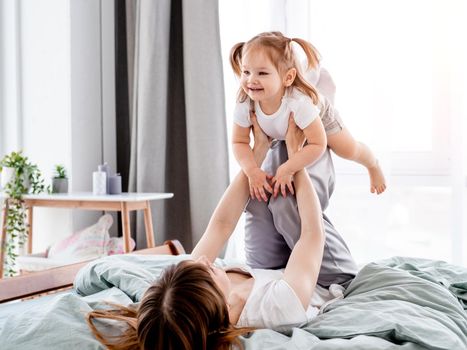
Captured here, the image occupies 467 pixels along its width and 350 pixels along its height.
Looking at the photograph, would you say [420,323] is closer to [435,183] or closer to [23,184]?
[435,183]

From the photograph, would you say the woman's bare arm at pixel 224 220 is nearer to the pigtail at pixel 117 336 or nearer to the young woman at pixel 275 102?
the young woman at pixel 275 102

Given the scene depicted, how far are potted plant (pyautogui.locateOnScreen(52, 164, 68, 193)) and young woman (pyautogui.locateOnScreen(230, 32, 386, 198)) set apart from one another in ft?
4.62

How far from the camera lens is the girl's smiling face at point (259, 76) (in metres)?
1.52

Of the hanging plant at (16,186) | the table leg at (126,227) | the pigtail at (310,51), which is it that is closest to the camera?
the pigtail at (310,51)

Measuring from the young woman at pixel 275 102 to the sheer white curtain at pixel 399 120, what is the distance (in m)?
0.96

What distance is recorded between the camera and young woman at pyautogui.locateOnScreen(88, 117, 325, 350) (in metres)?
0.96

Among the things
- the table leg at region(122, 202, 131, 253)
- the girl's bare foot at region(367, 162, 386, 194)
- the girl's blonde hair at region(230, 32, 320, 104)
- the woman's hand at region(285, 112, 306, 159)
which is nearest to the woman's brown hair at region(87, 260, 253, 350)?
the woman's hand at region(285, 112, 306, 159)

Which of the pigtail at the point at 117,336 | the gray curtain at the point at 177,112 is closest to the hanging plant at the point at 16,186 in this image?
the gray curtain at the point at 177,112

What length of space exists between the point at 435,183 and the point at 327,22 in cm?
98

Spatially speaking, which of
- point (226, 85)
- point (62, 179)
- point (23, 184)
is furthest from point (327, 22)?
point (23, 184)

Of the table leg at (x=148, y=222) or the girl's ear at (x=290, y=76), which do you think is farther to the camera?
the table leg at (x=148, y=222)

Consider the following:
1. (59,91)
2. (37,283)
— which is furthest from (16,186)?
(37,283)

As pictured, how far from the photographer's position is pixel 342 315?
3.84 feet

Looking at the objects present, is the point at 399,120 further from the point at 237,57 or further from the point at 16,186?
the point at 16,186
